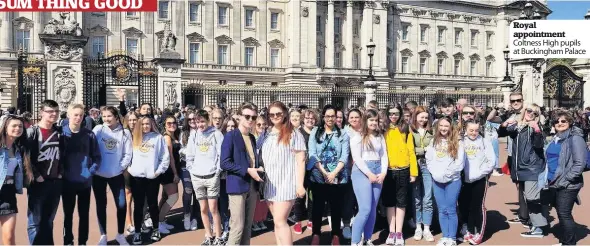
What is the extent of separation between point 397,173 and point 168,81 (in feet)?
48.5

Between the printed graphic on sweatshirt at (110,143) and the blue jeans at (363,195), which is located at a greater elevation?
the printed graphic on sweatshirt at (110,143)

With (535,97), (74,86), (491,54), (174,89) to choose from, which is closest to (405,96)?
(535,97)

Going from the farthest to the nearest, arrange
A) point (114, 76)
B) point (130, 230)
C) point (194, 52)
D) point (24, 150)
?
1. point (194, 52)
2. point (114, 76)
3. point (130, 230)
4. point (24, 150)

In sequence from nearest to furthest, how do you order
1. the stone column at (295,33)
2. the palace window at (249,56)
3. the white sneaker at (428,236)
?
the white sneaker at (428,236)
the stone column at (295,33)
the palace window at (249,56)

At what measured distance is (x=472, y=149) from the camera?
7.03 metres

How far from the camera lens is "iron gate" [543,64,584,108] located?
27344mm

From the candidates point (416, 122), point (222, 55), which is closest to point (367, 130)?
point (416, 122)

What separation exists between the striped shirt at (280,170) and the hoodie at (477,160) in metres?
2.57

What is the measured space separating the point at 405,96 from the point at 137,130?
28.4 meters

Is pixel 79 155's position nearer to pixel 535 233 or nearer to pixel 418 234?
pixel 418 234

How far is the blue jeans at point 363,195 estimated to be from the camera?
6.47m

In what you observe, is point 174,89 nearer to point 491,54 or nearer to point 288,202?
point 288,202

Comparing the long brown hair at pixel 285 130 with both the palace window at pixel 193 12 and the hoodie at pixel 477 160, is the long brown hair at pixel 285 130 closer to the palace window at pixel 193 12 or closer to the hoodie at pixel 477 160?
the hoodie at pixel 477 160

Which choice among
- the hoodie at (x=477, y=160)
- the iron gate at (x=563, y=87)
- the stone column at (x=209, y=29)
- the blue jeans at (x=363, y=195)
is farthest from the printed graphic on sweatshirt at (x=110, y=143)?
the stone column at (x=209, y=29)
